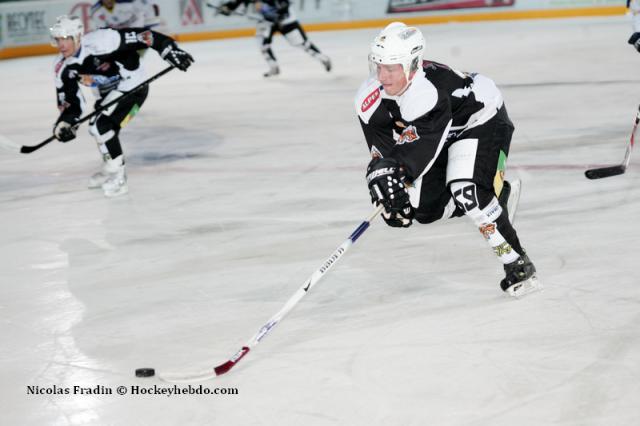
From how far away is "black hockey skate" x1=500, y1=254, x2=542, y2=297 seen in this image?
3.77 meters

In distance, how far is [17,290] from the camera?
14.0ft

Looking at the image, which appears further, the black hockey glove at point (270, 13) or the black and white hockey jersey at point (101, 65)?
the black hockey glove at point (270, 13)

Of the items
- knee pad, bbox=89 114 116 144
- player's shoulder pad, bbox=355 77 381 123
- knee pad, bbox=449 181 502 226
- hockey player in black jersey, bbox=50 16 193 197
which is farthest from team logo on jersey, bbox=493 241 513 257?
knee pad, bbox=89 114 116 144

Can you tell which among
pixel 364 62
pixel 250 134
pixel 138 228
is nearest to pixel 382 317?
pixel 138 228

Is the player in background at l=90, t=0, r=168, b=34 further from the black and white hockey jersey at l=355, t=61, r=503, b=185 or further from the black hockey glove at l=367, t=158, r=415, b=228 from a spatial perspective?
the black hockey glove at l=367, t=158, r=415, b=228

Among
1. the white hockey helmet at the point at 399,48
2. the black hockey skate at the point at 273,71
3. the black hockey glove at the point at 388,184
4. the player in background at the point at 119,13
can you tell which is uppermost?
the white hockey helmet at the point at 399,48

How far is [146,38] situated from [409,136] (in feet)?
10.5

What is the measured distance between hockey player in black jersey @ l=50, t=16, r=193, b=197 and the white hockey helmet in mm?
2866

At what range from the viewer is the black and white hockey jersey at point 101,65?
6.08 meters

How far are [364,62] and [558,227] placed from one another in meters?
8.25

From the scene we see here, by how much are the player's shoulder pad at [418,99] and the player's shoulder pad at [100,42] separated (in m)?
3.10

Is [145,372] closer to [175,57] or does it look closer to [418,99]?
[418,99]

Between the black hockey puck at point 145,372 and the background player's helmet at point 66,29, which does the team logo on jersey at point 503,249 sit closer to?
the black hockey puck at point 145,372

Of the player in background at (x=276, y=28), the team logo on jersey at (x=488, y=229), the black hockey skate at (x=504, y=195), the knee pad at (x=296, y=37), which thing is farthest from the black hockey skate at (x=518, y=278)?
the knee pad at (x=296, y=37)
